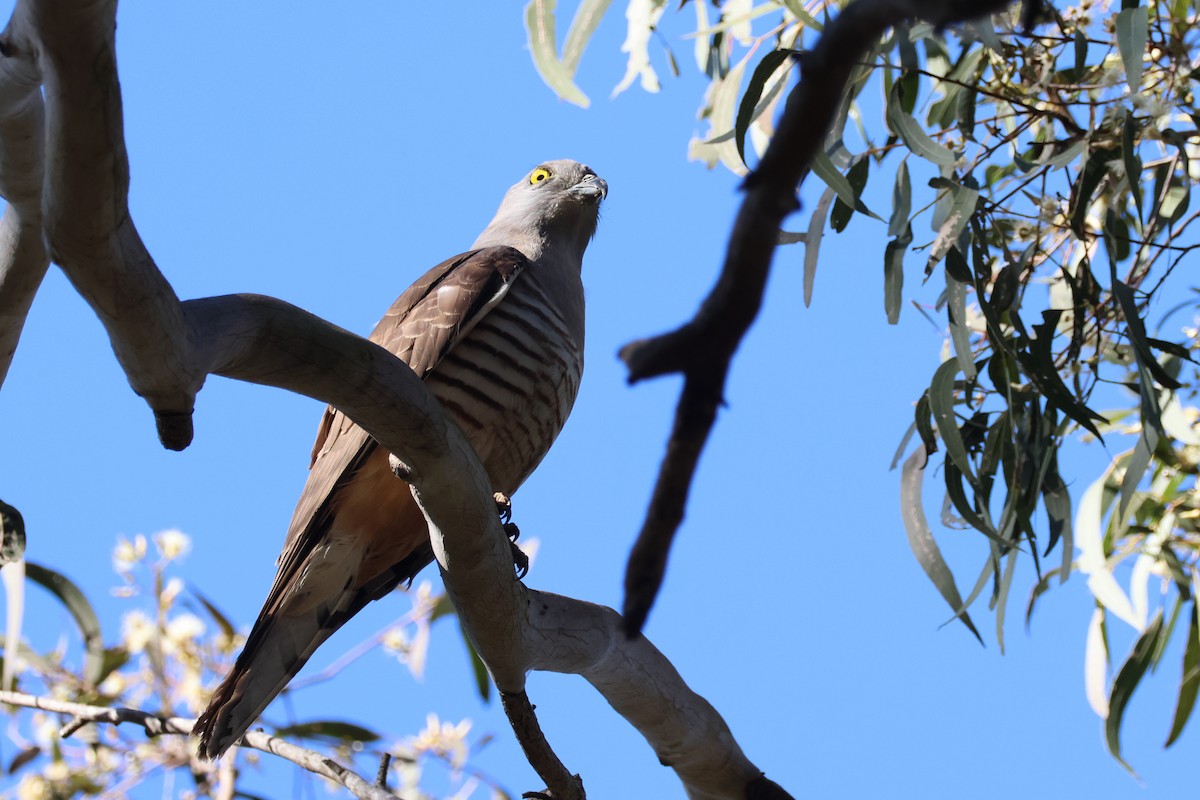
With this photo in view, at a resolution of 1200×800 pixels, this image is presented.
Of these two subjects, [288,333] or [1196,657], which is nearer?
[288,333]

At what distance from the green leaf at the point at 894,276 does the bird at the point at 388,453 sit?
0.92 meters

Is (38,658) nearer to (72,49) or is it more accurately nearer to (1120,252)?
(72,49)

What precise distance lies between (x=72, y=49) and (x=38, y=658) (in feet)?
8.38

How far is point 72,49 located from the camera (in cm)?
128

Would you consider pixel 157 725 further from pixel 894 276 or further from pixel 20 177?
pixel 894 276

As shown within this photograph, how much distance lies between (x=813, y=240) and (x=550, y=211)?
1306 mm

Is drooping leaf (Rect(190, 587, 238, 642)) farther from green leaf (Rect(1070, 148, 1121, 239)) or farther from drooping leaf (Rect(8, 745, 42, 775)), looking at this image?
green leaf (Rect(1070, 148, 1121, 239))

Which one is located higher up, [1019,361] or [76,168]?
[1019,361]

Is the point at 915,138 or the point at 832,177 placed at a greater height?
the point at 915,138

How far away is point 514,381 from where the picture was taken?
328 cm

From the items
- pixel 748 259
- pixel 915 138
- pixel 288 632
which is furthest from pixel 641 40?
pixel 748 259

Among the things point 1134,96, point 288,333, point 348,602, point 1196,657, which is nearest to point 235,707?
point 348,602

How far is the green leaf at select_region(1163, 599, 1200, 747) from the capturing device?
3.68 m

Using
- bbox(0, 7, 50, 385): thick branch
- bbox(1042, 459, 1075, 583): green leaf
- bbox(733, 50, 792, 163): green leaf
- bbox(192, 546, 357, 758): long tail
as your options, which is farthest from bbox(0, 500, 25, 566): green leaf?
bbox(1042, 459, 1075, 583): green leaf
